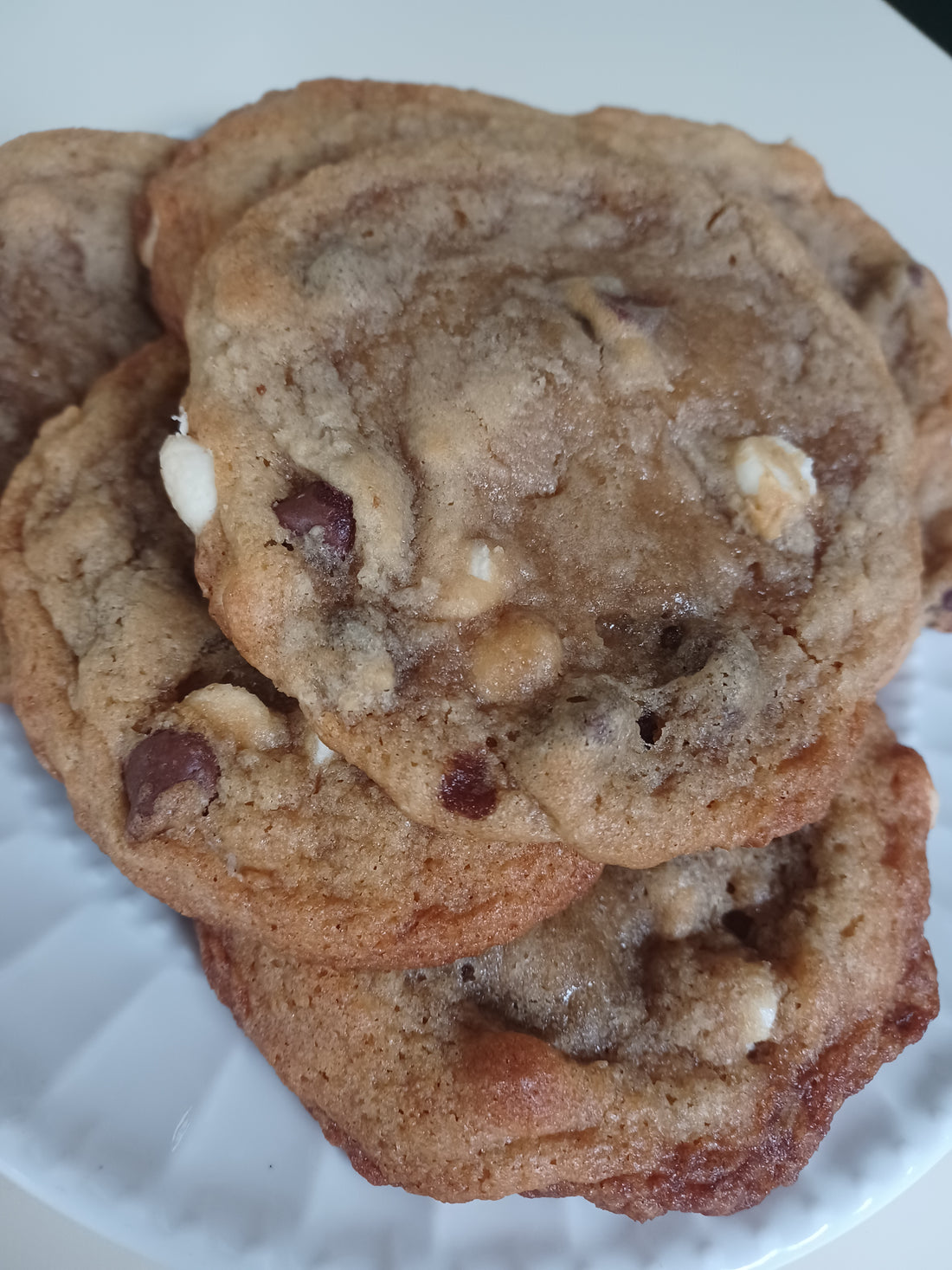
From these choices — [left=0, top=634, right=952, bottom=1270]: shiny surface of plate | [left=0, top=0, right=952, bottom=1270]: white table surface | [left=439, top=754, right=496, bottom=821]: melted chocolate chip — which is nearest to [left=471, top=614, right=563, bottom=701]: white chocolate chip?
[left=439, top=754, right=496, bottom=821]: melted chocolate chip

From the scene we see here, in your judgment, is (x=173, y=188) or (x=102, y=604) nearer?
(x=102, y=604)

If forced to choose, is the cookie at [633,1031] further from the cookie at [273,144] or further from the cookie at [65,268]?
the cookie at [273,144]

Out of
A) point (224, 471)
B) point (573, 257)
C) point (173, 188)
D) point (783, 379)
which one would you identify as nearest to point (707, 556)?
point (783, 379)

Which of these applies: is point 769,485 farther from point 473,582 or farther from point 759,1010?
point 759,1010

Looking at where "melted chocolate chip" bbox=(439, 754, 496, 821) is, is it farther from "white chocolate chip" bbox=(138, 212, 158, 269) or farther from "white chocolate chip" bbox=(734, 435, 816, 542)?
"white chocolate chip" bbox=(138, 212, 158, 269)

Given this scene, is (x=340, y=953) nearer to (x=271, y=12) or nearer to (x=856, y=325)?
(x=856, y=325)

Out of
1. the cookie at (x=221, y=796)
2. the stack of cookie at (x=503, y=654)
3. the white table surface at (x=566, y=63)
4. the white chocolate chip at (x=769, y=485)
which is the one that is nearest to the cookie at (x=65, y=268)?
the stack of cookie at (x=503, y=654)

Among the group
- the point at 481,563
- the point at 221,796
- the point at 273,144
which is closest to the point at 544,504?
the point at 481,563
